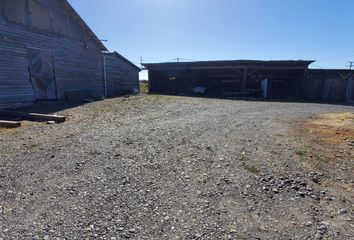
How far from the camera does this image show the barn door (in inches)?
465

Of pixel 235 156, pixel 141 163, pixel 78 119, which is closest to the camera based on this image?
pixel 141 163

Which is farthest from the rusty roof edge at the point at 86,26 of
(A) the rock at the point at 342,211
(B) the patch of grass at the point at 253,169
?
(A) the rock at the point at 342,211

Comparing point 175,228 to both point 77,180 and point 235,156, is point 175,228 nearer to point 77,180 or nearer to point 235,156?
point 77,180

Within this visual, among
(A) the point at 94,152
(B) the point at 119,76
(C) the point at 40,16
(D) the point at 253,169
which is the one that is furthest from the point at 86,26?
(D) the point at 253,169

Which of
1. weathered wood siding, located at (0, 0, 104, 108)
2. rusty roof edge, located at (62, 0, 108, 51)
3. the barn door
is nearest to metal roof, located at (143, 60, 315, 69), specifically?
rusty roof edge, located at (62, 0, 108, 51)

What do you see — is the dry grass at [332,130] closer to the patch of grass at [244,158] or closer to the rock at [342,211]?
the patch of grass at [244,158]

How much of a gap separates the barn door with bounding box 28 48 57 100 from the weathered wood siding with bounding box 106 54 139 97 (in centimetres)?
503

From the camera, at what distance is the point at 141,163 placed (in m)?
4.48

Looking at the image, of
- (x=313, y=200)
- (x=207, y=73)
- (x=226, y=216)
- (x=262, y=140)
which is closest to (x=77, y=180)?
(x=226, y=216)

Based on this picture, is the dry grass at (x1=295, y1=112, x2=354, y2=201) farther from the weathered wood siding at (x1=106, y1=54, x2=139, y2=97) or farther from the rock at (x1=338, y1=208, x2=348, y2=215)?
the weathered wood siding at (x1=106, y1=54, x2=139, y2=97)

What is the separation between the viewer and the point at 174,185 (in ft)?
12.1

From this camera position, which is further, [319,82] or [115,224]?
[319,82]

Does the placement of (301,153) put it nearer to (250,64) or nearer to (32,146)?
(32,146)

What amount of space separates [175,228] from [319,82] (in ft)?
73.4
